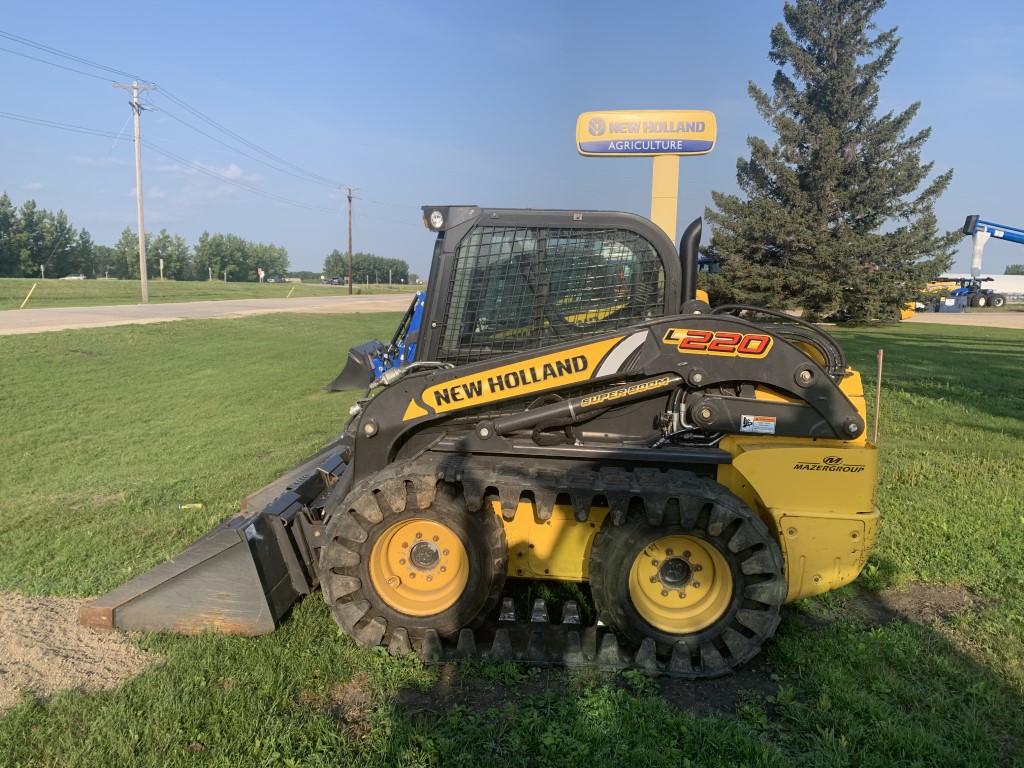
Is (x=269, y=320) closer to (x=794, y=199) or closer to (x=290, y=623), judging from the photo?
(x=794, y=199)

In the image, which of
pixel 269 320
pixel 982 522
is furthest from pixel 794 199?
pixel 982 522

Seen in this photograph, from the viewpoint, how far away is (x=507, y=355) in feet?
13.3

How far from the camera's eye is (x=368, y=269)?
125938 mm

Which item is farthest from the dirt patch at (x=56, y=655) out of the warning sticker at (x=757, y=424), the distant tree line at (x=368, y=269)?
the distant tree line at (x=368, y=269)

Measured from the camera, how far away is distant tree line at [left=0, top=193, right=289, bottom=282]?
6800cm

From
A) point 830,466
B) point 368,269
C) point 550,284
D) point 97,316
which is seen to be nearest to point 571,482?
point 550,284

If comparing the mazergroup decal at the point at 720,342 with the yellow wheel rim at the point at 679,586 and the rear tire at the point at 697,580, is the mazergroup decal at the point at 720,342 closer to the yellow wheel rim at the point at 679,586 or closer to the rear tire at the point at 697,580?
the rear tire at the point at 697,580

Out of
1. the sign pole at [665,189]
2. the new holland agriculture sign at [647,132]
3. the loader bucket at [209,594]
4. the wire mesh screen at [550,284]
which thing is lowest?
the loader bucket at [209,594]

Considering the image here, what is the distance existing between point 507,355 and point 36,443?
27.0 ft

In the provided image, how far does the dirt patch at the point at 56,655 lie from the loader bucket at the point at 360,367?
4853mm

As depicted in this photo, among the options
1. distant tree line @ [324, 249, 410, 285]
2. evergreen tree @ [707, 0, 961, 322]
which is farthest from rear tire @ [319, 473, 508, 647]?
distant tree line @ [324, 249, 410, 285]

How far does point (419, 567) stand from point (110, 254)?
110m

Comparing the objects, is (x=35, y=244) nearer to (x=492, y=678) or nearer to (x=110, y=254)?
(x=110, y=254)

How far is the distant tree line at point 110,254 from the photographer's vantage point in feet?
223
